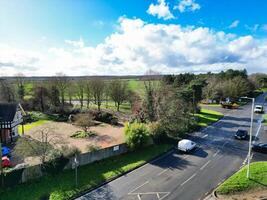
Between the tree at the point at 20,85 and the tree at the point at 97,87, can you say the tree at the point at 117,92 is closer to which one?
the tree at the point at 97,87

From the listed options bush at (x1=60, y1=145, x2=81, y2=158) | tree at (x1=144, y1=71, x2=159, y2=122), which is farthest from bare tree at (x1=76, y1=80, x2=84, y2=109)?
bush at (x1=60, y1=145, x2=81, y2=158)

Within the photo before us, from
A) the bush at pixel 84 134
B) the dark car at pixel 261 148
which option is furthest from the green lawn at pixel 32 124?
the dark car at pixel 261 148

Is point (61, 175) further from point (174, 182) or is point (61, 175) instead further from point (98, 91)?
point (98, 91)

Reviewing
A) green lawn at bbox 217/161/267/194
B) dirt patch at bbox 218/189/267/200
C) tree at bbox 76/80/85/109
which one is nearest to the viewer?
dirt patch at bbox 218/189/267/200

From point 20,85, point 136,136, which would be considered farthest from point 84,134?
point 20,85

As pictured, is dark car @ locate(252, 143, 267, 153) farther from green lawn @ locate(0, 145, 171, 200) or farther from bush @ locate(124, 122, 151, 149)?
bush @ locate(124, 122, 151, 149)

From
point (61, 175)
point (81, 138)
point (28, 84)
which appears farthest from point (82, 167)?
point (28, 84)

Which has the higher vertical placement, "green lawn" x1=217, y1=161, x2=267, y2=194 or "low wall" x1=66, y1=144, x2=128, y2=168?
"low wall" x1=66, y1=144, x2=128, y2=168
